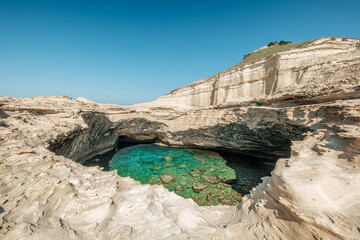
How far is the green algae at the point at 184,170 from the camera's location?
28.6ft

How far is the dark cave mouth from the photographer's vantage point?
8945 millimetres

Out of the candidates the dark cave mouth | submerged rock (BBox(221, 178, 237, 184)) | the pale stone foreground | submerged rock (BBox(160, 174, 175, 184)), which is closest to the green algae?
the dark cave mouth

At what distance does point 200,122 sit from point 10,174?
1418 centimetres

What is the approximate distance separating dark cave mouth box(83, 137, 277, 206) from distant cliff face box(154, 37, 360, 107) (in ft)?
20.1

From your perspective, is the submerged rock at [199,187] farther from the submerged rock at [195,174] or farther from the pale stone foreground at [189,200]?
the pale stone foreground at [189,200]

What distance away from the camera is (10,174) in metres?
4.02

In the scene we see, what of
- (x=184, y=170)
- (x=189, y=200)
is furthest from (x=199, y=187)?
(x=189, y=200)

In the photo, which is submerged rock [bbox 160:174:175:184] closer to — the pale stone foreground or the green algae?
the green algae

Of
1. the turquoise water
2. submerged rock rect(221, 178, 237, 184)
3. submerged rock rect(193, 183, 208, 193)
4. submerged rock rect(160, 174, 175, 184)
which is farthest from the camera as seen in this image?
submerged rock rect(160, 174, 175, 184)

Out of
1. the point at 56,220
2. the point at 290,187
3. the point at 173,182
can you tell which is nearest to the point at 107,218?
the point at 56,220

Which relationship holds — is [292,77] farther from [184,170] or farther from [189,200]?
[189,200]

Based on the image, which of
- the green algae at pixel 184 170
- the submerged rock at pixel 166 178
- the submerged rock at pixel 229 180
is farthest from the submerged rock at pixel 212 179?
the submerged rock at pixel 166 178

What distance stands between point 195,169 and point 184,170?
3.19ft

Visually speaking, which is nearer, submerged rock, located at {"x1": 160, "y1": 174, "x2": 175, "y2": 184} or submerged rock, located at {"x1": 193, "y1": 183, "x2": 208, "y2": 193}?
submerged rock, located at {"x1": 193, "y1": 183, "x2": 208, "y2": 193}
